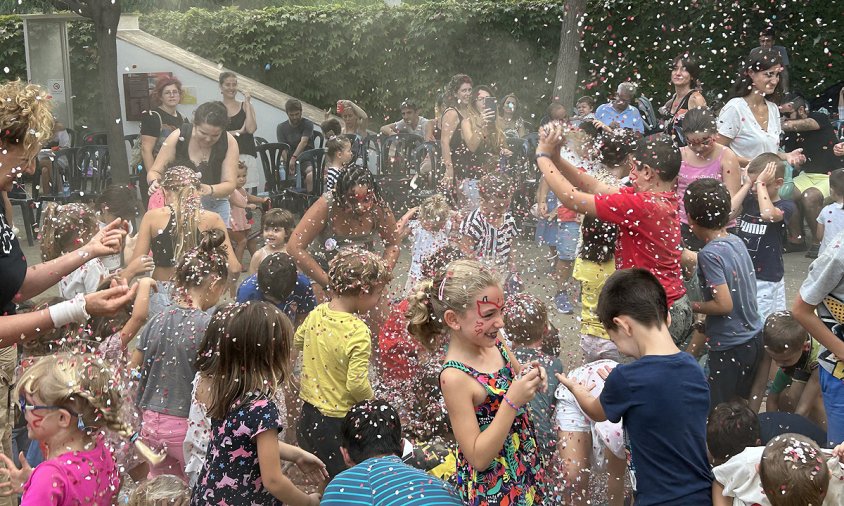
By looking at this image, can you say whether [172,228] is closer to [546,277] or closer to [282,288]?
[282,288]

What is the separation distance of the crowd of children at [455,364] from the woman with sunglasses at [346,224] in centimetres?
2

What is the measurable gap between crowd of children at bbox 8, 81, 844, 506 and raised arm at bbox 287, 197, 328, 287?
29mm

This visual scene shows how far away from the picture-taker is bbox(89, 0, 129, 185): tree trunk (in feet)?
33.9

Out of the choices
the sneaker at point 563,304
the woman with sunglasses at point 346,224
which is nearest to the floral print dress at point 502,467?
the woman with sunglasses at point 346,224

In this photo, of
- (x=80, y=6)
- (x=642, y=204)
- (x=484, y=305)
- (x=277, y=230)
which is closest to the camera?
(x=484, y=305)

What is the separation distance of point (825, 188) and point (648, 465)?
7319 millimetres

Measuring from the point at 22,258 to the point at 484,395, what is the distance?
6.18ft

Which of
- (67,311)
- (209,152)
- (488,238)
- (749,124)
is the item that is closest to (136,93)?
(209,152)

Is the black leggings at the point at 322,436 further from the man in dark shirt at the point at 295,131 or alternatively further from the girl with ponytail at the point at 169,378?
the man in dark shirt at the point at 295,131

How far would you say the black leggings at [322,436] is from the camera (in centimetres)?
414

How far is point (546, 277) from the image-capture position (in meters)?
8.11

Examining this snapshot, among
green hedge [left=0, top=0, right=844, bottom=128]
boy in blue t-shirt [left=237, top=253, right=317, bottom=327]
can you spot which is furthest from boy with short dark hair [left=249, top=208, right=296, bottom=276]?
green hedge [left=0, top=0, right=844, bottom=128]

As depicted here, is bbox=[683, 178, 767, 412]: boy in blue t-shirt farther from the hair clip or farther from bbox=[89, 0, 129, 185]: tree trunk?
bbox=[89, 0, 129, 185]: tree trunk

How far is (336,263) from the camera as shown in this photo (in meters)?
4.46
